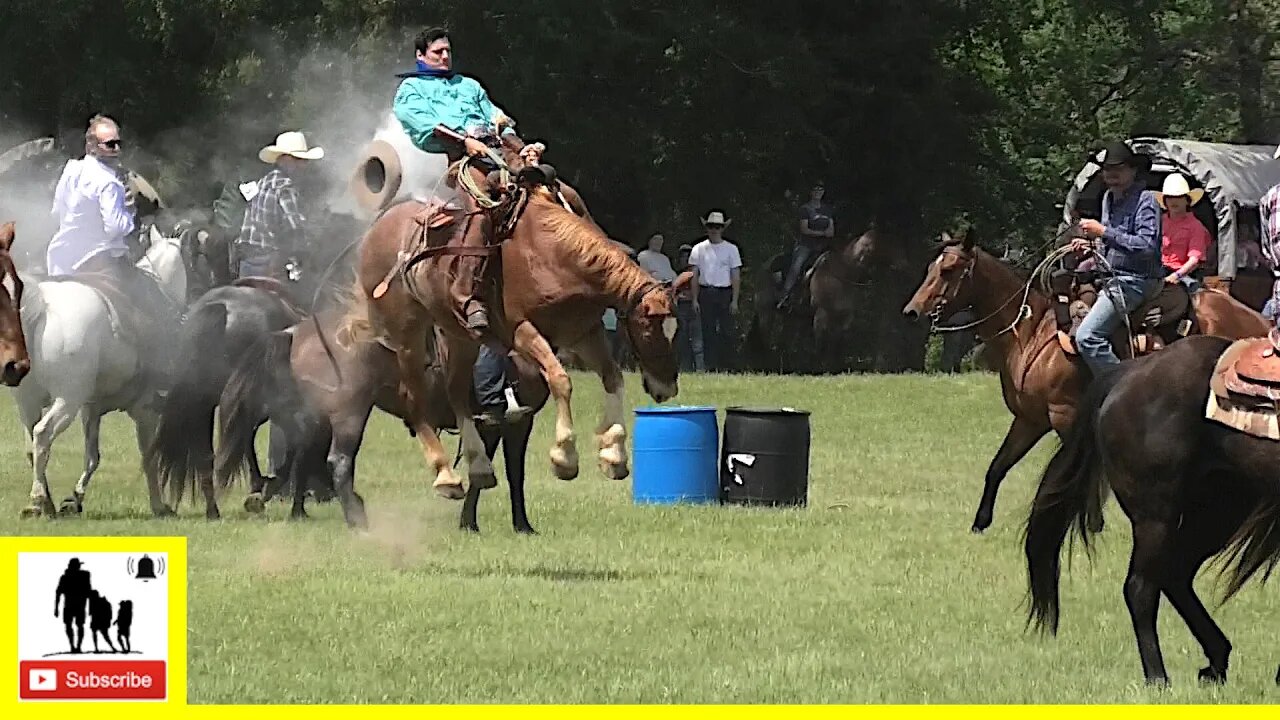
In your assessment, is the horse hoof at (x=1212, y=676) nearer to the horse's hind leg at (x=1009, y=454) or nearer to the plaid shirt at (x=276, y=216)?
the horse's hind leg at (x=1009, y=454)

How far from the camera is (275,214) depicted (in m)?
17.1

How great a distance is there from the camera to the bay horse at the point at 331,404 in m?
14.0

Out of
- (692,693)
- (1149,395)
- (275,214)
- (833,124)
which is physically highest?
(833,124)

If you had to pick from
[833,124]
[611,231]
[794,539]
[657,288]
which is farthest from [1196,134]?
[657,288]

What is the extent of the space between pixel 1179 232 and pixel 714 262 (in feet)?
35.2

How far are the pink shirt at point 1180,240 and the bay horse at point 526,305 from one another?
6.87 metres

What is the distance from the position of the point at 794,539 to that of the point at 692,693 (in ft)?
18.4

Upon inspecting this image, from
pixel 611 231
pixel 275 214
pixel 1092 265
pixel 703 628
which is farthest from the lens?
pixel 611 231

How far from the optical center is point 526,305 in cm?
1186

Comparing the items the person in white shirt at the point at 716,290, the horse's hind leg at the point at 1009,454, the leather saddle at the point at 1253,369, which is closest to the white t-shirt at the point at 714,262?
the person in white shirt at the point at 716,290

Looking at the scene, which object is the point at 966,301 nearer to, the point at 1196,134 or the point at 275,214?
the point at 275,214

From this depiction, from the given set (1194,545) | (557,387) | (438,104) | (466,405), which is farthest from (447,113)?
(1194,545)

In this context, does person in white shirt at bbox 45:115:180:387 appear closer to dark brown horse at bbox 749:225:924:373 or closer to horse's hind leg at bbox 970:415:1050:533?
horse's hind leg at bbox 970:415:1050:533

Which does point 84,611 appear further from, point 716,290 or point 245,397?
point 716,290
